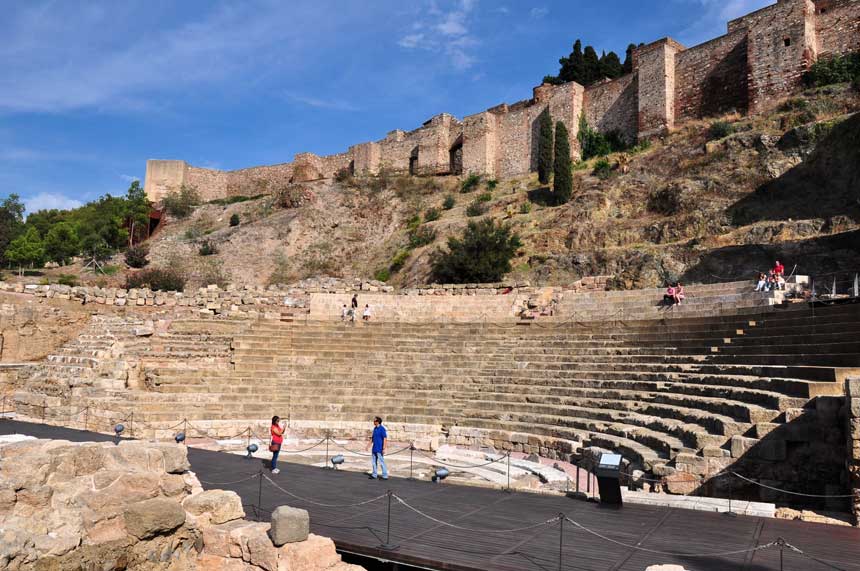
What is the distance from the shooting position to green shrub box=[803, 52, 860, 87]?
26078 mm

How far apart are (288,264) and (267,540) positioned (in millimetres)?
30415

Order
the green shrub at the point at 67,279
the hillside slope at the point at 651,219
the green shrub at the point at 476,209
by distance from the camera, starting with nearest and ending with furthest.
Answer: the hillside slope at the point at 651,219 → the green shrub at the point at 67,279 → the green shrub at the point at 476,209

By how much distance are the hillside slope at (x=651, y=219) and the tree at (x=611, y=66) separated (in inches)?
428

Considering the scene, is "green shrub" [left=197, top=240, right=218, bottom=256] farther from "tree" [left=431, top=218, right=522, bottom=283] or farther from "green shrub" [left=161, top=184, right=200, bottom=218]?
"tree" [left=431, top=218, right=522, bottom=283]

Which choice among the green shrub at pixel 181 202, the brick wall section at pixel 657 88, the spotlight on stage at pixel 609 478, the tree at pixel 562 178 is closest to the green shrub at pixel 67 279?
the green shrub at pixel 181 202

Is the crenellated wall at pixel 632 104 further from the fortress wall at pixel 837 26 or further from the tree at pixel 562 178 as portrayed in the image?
the tree at pixel 562 178

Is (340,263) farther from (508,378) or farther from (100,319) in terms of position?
(508,378)

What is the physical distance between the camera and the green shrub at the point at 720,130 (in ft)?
89.9

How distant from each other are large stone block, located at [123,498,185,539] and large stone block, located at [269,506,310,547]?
86 cm

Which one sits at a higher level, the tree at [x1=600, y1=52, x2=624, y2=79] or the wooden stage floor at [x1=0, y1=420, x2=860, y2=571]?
the tree at [x1=600, y1=52, x2=624, y2=79]

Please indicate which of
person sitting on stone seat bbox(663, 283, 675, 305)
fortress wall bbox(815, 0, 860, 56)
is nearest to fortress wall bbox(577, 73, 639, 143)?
fortress wall bbox(815, 0, 860, 56)

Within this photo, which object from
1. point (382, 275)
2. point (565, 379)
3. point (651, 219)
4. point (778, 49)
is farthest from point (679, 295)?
point (778, 49)

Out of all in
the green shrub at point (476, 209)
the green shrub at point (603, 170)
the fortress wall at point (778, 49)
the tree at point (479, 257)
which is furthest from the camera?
the green shrub at point (476, 209)

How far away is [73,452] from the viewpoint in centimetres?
556
